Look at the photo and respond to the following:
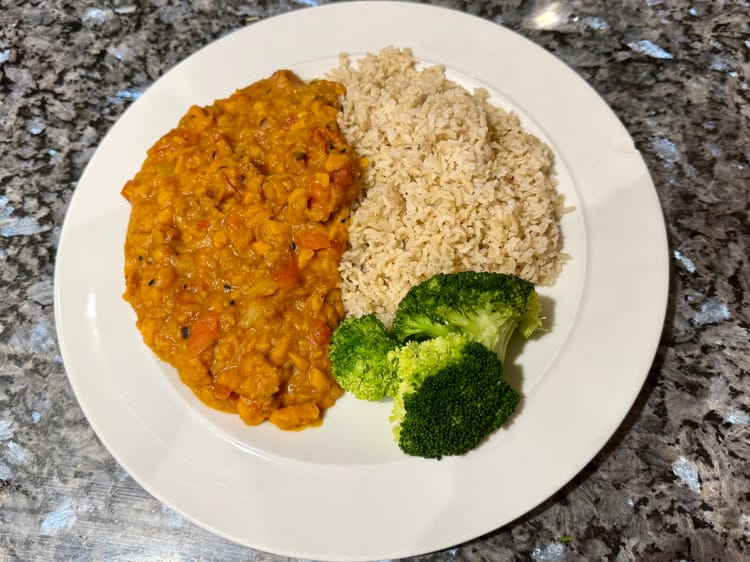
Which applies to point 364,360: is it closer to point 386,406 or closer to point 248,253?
point 386,406

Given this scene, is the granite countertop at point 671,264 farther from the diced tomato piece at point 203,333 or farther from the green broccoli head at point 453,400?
the diced tomato piece at point 203,333

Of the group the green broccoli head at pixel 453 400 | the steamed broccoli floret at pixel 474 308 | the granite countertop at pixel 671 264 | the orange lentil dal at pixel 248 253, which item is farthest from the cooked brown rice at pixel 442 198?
the granite countertop at pixel 671 264

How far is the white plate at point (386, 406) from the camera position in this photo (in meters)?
2.31

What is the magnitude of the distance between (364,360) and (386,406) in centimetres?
31

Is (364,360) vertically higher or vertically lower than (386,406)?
higher

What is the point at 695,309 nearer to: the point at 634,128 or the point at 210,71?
the point at 634,128

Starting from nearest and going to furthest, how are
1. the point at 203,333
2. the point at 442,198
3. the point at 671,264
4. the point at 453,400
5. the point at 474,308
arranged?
the point at 453,400, the point at 474,308, the point at 203,333, the point at 442,198, the point at 671,264

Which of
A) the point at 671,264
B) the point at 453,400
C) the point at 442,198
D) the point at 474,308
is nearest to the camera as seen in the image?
the point at 453,400

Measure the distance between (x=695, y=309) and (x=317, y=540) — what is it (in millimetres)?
2139

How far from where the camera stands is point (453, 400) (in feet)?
7.59

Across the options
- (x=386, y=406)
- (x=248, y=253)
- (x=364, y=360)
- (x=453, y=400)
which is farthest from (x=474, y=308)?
(x=248, y=253)

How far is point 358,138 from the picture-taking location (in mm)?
3057

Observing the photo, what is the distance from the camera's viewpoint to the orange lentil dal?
101 inches

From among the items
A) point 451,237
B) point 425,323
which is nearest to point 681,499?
point 425,323
